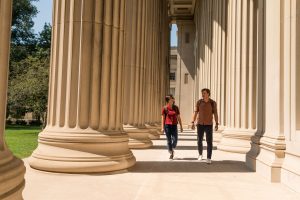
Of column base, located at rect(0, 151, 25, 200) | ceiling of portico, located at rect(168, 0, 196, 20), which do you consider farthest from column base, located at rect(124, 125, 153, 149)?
ceiling of portico, located at rect(168, 0, 196, 20)

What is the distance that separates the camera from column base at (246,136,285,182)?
16906 millimetres

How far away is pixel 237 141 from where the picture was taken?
29.7m

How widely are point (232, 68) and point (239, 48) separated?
2.53 m

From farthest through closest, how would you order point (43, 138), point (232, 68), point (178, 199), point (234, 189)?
point (232, 68), point (43, 138), point (234, 189), point (178, 199)

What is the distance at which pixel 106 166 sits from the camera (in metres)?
17.7

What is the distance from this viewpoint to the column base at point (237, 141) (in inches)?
1120

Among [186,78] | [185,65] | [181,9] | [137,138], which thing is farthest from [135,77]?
[181,9]

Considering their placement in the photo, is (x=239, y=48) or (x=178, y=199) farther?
(x=239, y=48)

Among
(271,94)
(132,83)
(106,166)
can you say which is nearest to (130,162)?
(106,166)

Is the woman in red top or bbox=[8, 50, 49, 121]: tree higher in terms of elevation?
bbox=[8, 50, 49, 121]: tree

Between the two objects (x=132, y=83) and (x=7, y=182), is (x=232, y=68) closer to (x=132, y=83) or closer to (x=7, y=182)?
(x=132, y=83)

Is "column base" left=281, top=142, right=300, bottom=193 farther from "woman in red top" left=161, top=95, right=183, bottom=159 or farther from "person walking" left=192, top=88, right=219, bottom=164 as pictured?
"woman in red top" left=161, top=95, right=183, bottom=159

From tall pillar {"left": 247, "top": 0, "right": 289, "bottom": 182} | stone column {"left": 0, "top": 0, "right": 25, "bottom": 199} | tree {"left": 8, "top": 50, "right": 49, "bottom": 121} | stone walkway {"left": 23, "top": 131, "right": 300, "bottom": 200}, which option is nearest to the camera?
stone column {"left": 0, "top": 0, "right": 25, "bottom": 199}

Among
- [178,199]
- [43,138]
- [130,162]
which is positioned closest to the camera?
[178,199]
